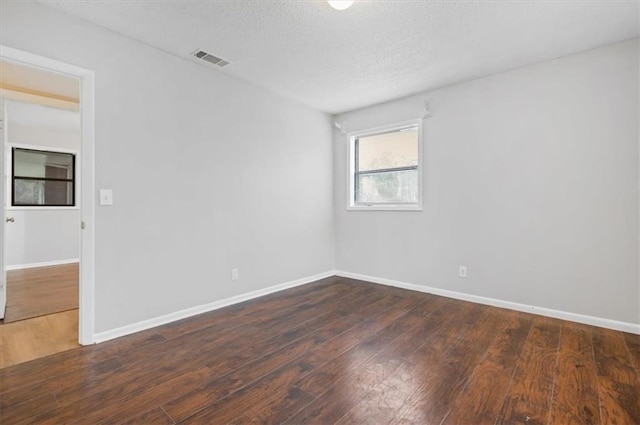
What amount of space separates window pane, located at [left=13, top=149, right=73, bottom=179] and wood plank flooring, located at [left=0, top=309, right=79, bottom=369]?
436 cm

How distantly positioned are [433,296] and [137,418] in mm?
3167

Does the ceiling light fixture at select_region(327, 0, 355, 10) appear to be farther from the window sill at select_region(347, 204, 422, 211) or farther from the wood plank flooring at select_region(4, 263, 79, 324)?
the wood plank flooring at select_region(4, 263, 79, 324)

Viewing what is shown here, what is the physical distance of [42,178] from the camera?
5.84m

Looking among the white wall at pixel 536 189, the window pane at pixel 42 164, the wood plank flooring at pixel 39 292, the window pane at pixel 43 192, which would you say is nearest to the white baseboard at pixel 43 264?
the wood plank flooring at pixel 39 292

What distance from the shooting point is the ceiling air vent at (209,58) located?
285cm

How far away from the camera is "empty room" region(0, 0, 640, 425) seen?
184cm

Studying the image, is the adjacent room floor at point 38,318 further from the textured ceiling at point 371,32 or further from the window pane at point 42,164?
the textured ceiling at point 371,32

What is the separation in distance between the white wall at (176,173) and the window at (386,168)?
1.01 m

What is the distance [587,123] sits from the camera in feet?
9.08

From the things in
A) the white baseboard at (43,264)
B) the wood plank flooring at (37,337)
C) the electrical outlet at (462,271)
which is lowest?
the wood plank flooring at (37,337)

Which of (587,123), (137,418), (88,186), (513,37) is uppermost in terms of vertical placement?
(513,37)

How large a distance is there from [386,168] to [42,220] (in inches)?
259

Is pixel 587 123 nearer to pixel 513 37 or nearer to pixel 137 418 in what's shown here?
pixel 513 37

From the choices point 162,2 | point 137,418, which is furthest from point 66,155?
point 137,418
